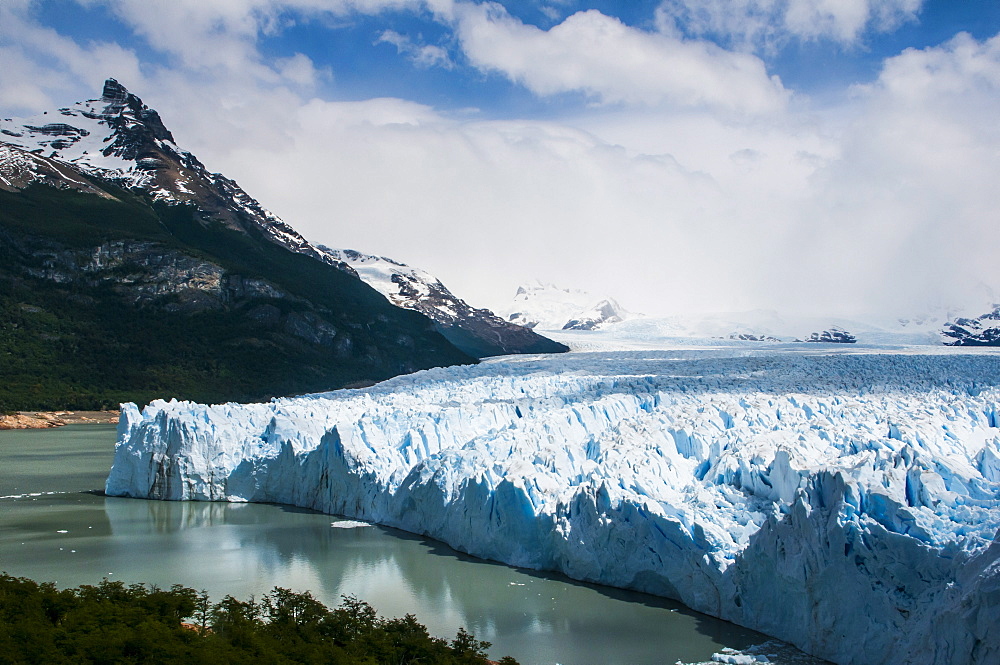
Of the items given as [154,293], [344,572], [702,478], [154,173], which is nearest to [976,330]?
[154,293]

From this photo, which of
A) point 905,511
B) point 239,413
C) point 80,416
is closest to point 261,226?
point 80,416

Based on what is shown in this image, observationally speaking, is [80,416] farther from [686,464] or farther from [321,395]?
[686,464]

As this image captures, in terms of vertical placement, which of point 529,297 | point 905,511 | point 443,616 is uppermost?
→ point 529,297

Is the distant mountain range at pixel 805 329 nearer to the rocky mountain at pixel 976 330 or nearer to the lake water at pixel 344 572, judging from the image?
the rocky mountain at pixel 976 330

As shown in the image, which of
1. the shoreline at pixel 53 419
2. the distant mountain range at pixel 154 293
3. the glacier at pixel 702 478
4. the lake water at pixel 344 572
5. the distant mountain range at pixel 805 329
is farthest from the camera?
the distant mountain range at pixel 805 329

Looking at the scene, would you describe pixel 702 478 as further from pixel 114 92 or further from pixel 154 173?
pixel 114 92

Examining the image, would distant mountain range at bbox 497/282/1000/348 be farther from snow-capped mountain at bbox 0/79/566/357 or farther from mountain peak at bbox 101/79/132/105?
mountain peak at bbox 101/79/132/105

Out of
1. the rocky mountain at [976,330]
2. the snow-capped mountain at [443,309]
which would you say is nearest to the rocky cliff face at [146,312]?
the snow-capped mountain at [443,309]
